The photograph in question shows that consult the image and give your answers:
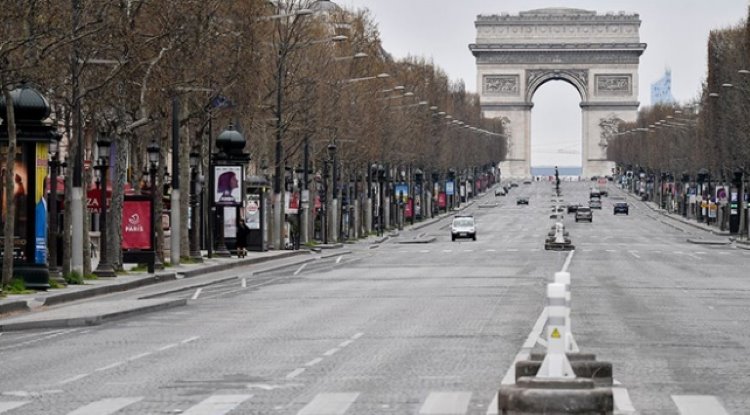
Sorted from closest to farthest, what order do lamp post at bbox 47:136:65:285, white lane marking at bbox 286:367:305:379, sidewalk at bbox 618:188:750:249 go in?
white lane marking at bbox 286:367:305:379, lamp post at bbox 47:136:65:285, sidewalk at bbox 618:188:750:249

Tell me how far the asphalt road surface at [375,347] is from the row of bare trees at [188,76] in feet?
20.4

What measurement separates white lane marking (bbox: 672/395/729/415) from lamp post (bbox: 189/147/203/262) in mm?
46738

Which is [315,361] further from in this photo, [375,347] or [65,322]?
[65,322]

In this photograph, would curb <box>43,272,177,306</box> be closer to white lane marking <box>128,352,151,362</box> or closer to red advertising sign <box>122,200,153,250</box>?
red advertising sign <box>122,200,153,250</box>

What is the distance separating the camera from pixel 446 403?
60.5 feet

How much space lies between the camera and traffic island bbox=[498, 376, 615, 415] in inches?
606

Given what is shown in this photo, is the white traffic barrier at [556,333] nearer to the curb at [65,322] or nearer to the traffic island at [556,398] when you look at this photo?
Answer: the traffic island at [556,398]

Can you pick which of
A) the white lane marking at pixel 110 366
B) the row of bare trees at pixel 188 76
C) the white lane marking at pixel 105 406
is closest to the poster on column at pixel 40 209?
the row of bare trees at pixel 188 76

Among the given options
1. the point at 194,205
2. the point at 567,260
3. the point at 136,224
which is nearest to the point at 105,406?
the point at 136,224

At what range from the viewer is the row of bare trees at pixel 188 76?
44750 mm

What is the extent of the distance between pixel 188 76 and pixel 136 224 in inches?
261

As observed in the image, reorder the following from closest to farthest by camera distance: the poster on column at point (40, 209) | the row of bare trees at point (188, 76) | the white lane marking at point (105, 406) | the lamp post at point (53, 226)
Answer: the white lane marking at point (105, 406)
the poster on column at point (40, 209)
the row of bare trees at point (188, 76)
the lamp post at point (53, 226)

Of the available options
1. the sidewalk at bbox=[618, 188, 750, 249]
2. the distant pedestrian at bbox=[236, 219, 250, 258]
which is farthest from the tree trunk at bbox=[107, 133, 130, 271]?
the sidewalk at bbox=[618, 188, 750, 249]

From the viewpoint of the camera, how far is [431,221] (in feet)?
511
